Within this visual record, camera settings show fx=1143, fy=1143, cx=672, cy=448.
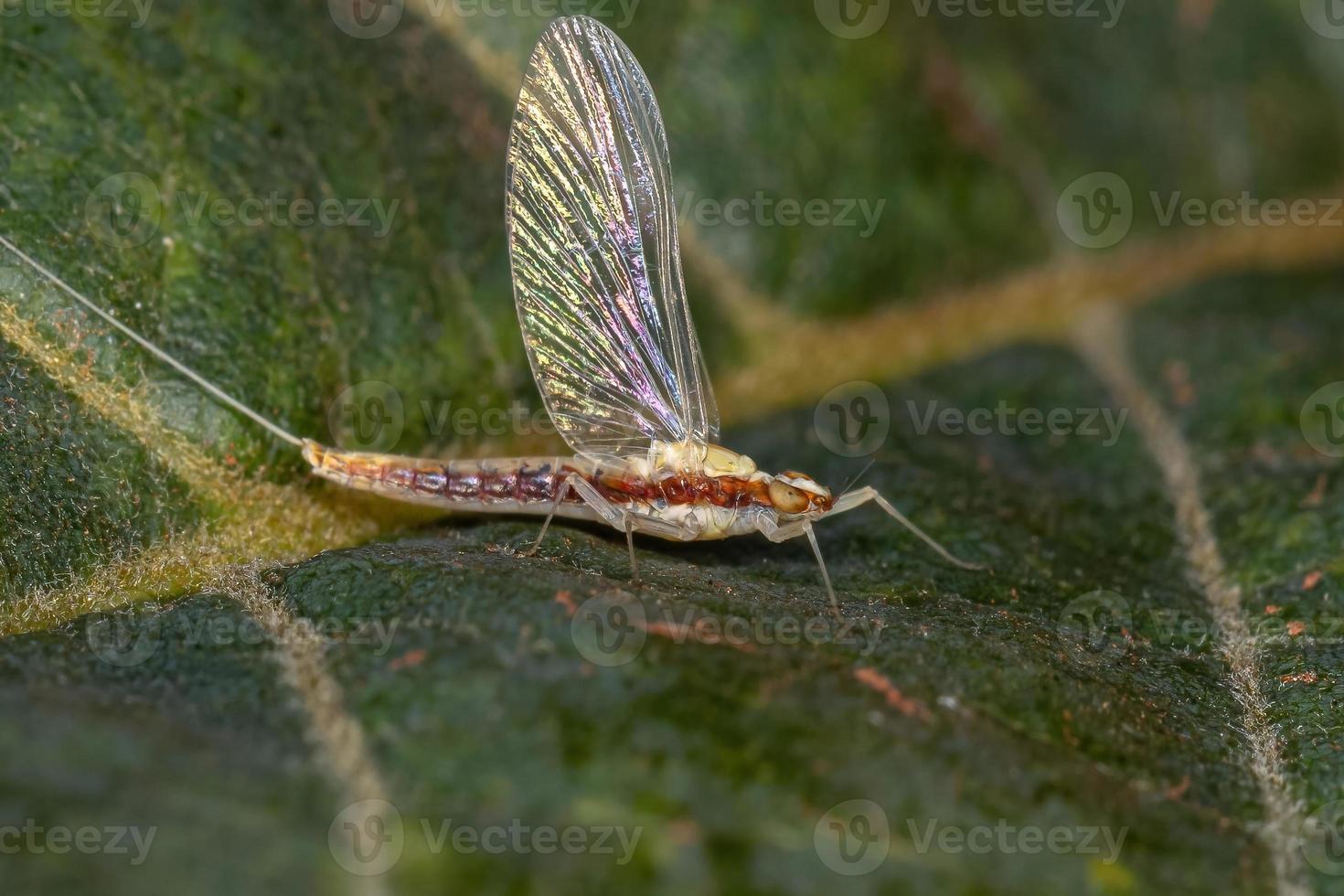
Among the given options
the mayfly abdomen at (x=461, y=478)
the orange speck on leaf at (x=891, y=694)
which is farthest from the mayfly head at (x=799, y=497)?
the orange speck on leaf at (x=891, y=694)

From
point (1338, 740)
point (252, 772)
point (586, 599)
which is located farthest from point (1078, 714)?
point (252, 772)

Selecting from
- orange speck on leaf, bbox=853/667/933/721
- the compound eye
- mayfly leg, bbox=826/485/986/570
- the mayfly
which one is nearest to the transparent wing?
the mayfly

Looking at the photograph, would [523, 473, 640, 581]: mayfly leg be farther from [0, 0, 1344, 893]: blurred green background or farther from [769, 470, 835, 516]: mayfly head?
[769, 470, 835, 516]: mayfly head

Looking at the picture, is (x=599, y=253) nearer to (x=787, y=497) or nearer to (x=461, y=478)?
(x=461, y=478)

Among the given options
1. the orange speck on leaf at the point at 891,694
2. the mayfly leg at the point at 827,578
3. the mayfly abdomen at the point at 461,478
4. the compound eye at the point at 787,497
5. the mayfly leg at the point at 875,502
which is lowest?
the mayfly abdomen at the point at 461,478

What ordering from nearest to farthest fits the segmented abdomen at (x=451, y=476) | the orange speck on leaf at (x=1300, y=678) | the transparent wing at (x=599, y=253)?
the orange speck on leaf at (x=1300, y=678) < the segmented abdomen at (x=451, y=476) < the transparent wing at (x=599, y=253)

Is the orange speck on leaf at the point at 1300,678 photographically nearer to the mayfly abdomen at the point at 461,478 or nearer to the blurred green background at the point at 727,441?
the blurred green background at the point at 727,441

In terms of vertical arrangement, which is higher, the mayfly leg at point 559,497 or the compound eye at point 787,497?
the compound eye at point 787,497

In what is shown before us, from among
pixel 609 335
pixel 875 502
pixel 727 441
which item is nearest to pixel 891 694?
pixel 875 502

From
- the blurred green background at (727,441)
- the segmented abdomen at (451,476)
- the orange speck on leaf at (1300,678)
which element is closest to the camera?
the blurred green background at (727,441)
